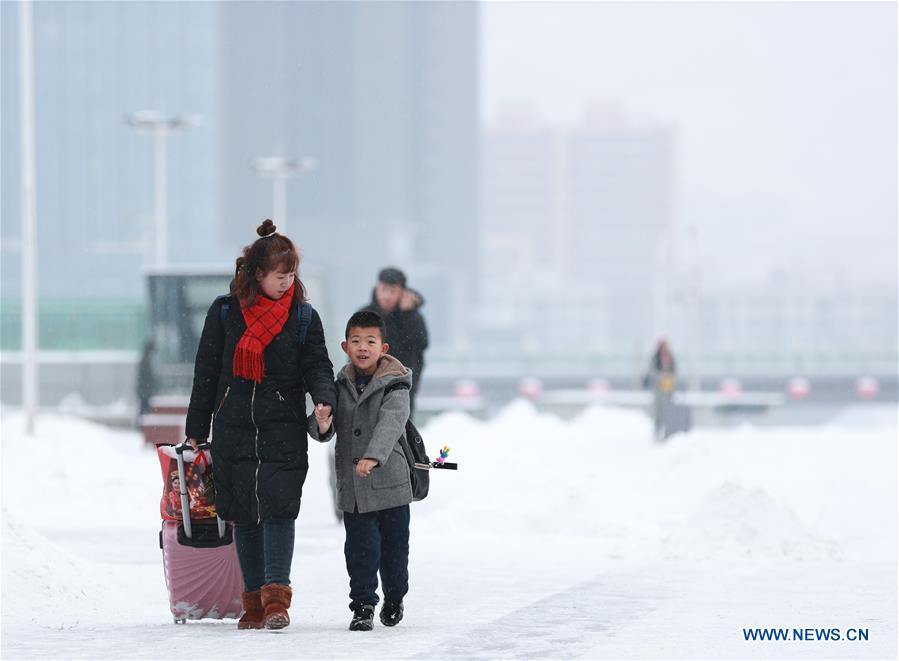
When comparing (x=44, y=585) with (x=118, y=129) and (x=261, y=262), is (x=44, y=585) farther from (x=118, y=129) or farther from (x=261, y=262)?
(x=118, y=129)

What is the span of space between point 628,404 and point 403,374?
29.4m

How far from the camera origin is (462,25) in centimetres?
16500

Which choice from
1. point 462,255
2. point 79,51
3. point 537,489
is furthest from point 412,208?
point 537,489

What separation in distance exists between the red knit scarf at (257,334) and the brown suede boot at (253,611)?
93cm

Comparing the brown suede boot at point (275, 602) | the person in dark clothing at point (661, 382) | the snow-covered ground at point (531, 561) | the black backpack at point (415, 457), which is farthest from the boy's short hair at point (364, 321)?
the person in dark clothing at point (661, 382)

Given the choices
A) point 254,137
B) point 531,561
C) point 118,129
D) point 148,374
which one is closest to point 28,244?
point 148,374

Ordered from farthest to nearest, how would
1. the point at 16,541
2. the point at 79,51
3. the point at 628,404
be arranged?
1. the point at 79,51
2. the point at 628,404
3. the point at 16,541

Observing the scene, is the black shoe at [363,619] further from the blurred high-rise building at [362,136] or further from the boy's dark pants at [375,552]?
the blurred high-rise building at [362,136]

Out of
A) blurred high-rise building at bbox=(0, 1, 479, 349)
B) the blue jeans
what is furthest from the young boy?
blurred high-rise building at bbox=(0, 1, 479, 349)

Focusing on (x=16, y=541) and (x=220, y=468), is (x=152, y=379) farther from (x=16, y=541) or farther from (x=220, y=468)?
(x=220, y=468)

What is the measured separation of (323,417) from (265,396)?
24 centimetres

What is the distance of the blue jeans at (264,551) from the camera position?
6332 millimetres

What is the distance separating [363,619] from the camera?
644 cm

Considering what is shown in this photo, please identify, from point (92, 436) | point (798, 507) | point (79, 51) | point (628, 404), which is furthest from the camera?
point (79, 51)
